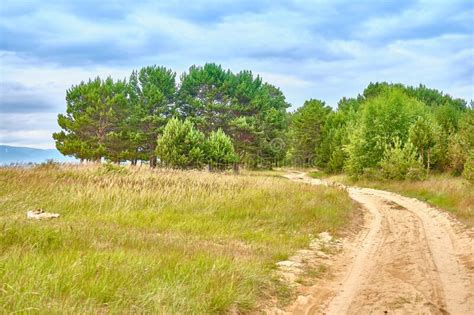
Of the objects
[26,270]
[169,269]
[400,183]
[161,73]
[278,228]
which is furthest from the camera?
[161,73]

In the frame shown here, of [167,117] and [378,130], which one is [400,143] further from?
[167,117]

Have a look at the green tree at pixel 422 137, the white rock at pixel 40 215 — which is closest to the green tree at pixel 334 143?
the green tree at pixel 422 137

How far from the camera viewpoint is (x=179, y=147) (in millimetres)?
44875

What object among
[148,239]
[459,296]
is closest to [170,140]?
[148,239]

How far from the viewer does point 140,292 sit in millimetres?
5336

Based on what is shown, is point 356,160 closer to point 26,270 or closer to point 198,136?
point 198,136

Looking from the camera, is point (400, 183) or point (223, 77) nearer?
point (400, 183)

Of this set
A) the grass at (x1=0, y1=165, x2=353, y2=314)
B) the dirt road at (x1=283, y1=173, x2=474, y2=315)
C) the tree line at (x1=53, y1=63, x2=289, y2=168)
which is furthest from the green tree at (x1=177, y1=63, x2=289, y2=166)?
the dirt road at (x1=283, y1=173, x2=474, y2=315)

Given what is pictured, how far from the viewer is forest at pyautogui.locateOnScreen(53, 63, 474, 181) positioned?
138ft

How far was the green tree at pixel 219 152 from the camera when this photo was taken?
48375 millimetres

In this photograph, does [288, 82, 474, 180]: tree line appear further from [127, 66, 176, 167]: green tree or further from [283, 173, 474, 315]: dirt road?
[127, 66, 176, 167]: green tree

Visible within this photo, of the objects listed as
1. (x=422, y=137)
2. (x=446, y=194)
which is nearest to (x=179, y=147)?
(x=422, y=137)

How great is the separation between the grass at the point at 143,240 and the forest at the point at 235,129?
2374 cm

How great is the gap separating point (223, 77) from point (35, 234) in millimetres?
62821
